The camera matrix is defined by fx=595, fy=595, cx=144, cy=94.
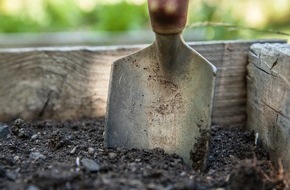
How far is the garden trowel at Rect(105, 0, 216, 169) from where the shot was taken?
5.28 ft

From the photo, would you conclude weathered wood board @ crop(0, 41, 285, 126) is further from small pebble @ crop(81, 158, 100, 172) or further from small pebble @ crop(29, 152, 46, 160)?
small pebble @ crop(81, 158, 100, 172)

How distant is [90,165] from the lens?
1.50 meters

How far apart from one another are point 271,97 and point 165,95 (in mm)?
310

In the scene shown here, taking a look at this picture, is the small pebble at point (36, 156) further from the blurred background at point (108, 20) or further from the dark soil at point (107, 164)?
the blurred background at point (108, 20)

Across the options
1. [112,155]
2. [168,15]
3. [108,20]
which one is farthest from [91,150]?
[108,20]

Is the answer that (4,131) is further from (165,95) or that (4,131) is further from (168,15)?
(168,15)

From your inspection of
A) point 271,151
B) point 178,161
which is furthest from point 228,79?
point 178,161

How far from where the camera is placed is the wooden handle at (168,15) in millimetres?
1560

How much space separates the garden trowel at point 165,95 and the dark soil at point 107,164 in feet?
0.21

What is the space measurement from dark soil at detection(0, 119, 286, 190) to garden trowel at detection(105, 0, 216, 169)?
65mm

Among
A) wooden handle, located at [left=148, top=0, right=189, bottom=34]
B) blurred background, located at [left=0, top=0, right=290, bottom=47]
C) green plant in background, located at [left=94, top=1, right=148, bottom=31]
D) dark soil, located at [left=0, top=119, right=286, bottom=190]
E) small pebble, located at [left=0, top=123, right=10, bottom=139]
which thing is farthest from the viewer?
green plant in background, located at [left=94, top=1, right=148, bottom=31]

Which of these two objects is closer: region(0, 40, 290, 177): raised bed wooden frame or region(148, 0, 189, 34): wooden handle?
region(148, 0, 189, 34): wooden handle

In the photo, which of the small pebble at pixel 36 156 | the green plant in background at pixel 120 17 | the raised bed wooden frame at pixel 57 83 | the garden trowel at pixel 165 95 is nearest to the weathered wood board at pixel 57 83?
the raised bed wooden frame at pixel 57 83

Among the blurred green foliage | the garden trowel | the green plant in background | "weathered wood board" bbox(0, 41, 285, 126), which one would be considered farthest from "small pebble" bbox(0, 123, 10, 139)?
the green plant in background
